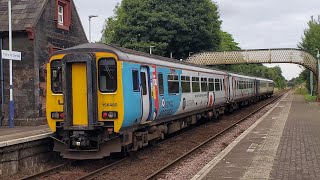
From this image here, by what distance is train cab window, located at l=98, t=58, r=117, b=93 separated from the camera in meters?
10.2

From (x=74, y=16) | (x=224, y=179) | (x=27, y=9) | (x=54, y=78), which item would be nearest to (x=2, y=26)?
(x=27, y=9)

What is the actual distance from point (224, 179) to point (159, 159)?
142 inches

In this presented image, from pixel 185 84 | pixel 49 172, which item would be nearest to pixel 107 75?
pixel 49 172

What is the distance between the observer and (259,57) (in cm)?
4597

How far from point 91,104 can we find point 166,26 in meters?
32.8

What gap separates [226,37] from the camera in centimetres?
7431

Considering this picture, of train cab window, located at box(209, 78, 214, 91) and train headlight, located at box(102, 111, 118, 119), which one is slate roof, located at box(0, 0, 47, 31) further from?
train headlight, located at box(102, 111, 118, 119)

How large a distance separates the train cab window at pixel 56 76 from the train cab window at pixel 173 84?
4.03m

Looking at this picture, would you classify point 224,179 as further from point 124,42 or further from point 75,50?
point 124,42

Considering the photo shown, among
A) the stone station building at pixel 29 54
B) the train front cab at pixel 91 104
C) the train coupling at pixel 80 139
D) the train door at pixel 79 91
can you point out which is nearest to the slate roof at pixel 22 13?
the stone station building at pixel 29 54

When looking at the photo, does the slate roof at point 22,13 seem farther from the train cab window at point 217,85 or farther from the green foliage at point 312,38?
the green foliage at point 312,38

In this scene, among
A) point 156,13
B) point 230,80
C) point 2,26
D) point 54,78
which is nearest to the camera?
point 54,78

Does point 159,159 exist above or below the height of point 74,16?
below

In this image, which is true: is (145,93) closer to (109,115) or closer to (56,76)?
(109,115)
